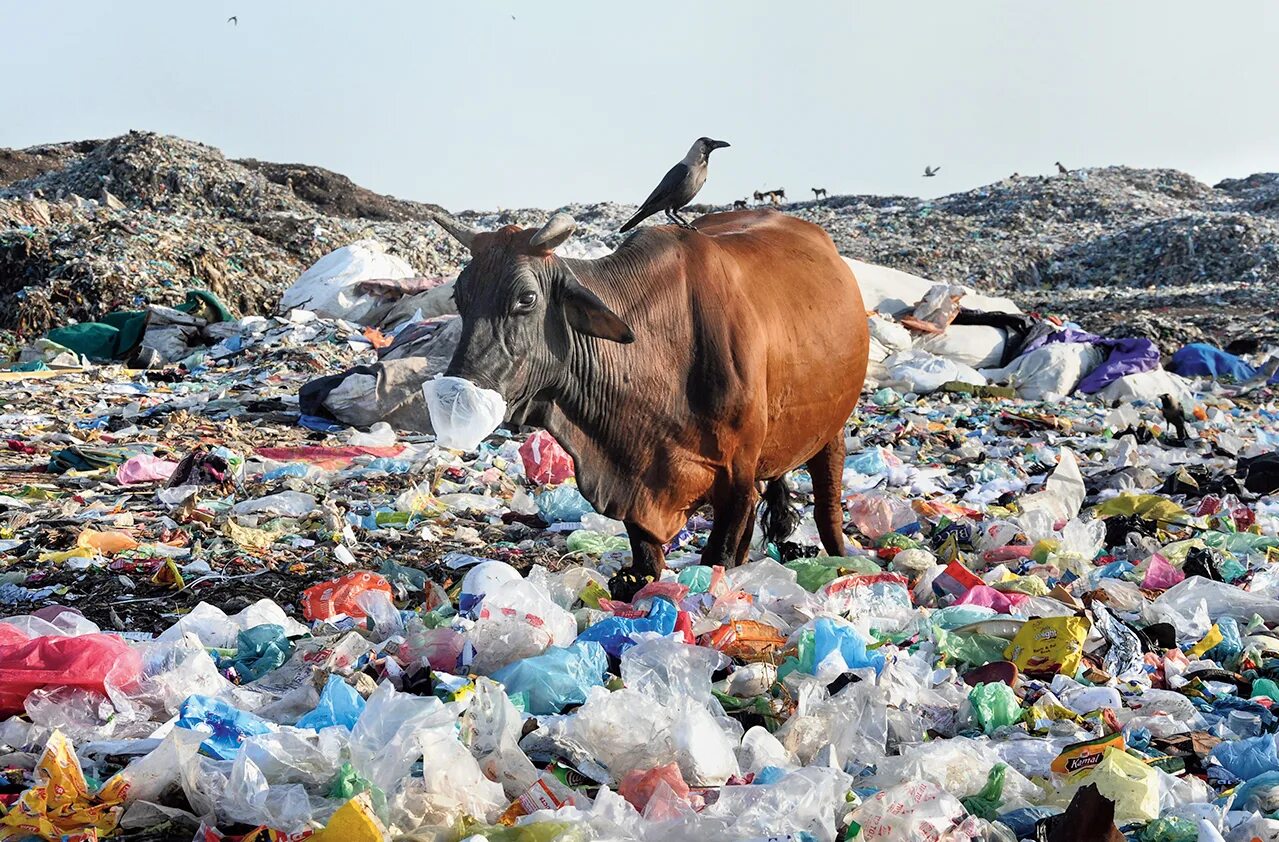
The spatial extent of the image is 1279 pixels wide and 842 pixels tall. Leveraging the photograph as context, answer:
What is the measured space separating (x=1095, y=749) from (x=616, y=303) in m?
2.01

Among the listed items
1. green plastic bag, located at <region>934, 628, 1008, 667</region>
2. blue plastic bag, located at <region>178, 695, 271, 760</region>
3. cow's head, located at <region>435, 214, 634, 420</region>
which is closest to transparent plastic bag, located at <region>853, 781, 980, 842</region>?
green plastic bag, located at <region>934, 628, 1008, 667</region>

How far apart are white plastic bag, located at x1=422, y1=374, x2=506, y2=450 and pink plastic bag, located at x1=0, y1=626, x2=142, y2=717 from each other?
107cm

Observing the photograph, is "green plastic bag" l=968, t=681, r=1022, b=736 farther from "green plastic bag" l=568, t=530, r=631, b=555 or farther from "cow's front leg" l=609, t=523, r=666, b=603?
"green plastic bag" l=568, t=530, r=631, b=555

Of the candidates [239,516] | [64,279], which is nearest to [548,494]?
[239,516]

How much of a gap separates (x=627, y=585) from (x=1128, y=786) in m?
1.89

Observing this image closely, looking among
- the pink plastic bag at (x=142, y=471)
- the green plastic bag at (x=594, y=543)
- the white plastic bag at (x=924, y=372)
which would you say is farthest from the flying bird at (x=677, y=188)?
the white plastic bag at (x=924, y=372)

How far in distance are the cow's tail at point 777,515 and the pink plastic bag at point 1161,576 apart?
57.4 inches

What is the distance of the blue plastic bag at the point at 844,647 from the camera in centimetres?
356

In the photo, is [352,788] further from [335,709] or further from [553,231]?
[553,231]

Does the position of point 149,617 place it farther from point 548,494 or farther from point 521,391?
point 548,494

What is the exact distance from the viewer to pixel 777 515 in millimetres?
5273

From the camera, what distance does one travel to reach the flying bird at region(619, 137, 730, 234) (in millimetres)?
4636

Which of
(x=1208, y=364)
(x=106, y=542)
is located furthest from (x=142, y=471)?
(x=1208, y=364)

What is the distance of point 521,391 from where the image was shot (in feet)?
12.5
